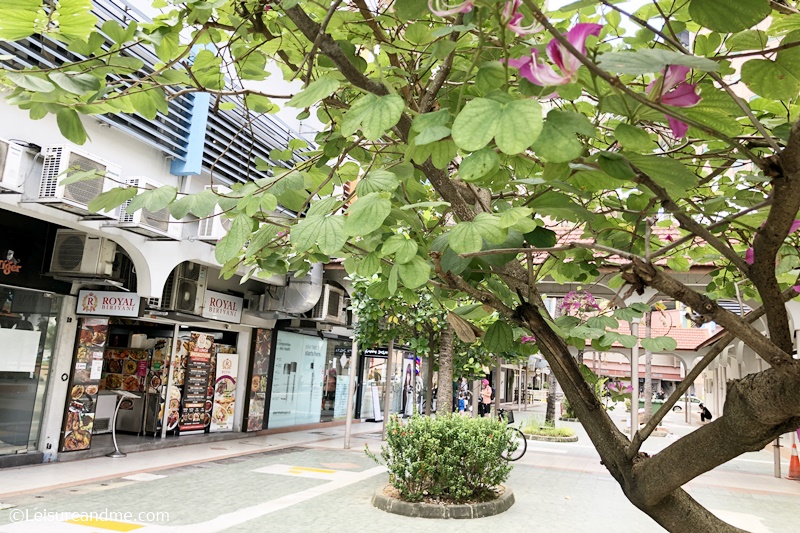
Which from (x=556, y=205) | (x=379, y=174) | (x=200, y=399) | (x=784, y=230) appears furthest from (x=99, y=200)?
(x=200, y=399)

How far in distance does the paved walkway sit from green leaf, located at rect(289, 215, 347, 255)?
5.39 metres

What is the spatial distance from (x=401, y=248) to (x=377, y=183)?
17 cm

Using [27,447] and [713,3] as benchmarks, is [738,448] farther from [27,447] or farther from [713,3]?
[27,447]

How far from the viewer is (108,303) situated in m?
9.08

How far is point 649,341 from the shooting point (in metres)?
1.77

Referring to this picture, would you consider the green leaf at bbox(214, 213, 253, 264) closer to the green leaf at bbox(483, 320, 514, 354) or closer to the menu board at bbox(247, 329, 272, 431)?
the green leaf at bbox(483, 320, 514, 354)

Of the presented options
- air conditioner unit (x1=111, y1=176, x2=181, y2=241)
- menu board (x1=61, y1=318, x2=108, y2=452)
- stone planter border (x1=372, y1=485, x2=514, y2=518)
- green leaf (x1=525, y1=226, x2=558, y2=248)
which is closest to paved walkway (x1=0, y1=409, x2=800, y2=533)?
stone planter border (x1=372, y1=485, x2=514, y2=518)

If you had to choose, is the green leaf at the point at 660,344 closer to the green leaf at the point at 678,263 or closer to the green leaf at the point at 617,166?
the green leaf at the point at 617,166

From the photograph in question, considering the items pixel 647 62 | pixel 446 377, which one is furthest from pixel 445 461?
pixel 647 62

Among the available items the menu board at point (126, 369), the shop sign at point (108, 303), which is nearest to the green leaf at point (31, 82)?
the shop sign at point (108, 303)

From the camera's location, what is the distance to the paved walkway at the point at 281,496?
20.2ft

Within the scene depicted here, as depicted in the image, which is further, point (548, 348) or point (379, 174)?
point (548, 348)

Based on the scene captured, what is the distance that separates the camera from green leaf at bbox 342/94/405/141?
1.22 meters

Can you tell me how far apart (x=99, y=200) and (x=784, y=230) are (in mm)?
1556
